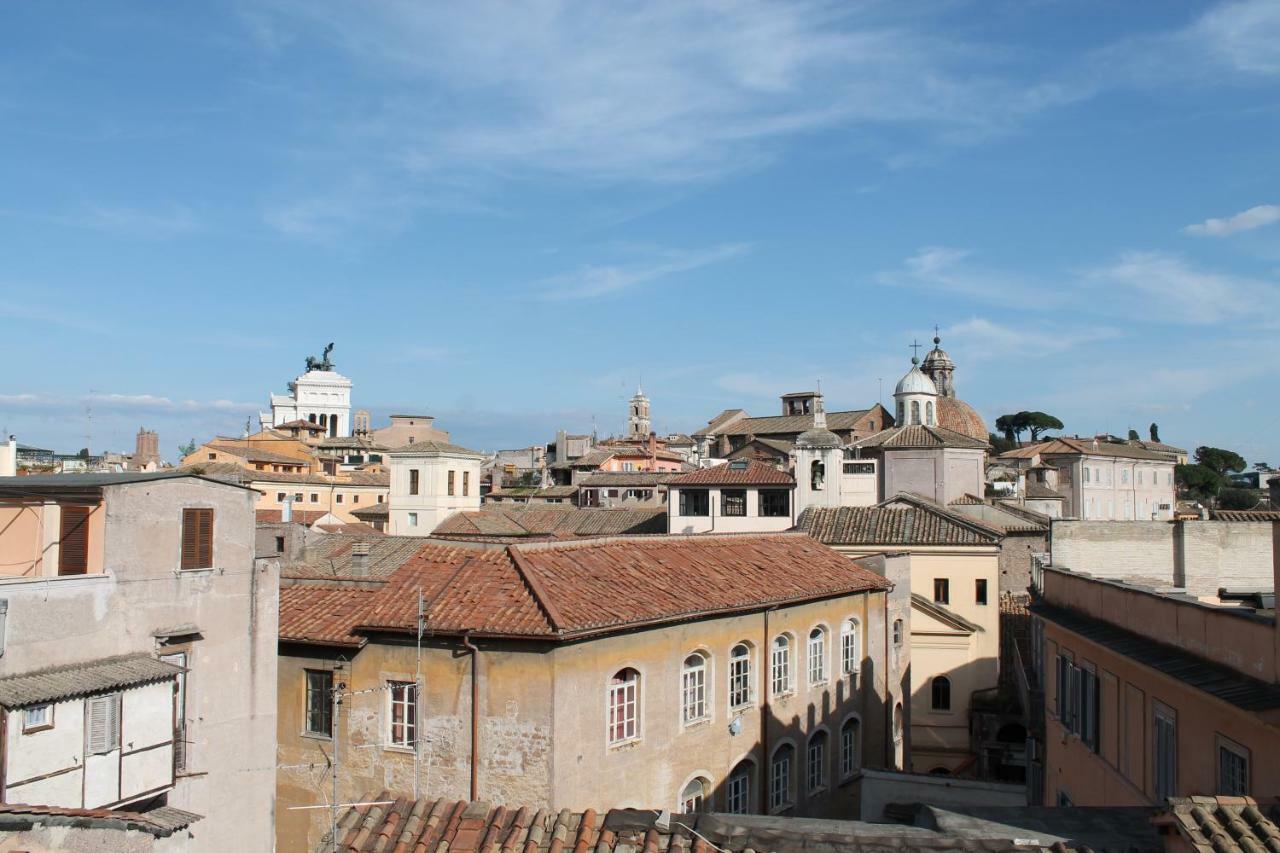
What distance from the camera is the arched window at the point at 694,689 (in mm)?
22859

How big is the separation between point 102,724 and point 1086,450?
85.7 m

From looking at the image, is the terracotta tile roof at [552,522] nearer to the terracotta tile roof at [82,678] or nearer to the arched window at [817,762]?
the arched window at [817,762]

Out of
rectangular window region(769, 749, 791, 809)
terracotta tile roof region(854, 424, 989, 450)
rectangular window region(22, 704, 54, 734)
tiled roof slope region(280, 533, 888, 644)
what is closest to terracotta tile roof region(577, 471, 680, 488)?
terracotta tile roof region(854, 424, 989, 450)

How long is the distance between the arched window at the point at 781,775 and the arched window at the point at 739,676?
1.90 meters

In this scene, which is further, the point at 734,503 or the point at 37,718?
the point at 734,503

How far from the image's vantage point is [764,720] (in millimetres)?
25062

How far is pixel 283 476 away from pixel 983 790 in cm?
6567

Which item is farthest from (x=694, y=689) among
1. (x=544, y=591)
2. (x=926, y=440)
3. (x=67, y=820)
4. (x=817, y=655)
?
(x=926, y=440)

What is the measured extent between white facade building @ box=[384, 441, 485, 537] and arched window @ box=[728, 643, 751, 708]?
137 feet

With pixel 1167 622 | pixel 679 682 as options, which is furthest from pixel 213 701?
pixel 1167 622

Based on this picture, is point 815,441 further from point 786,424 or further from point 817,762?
point 786,424

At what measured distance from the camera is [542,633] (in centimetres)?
1931

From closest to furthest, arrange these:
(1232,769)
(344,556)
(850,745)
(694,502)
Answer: (1232,769), (850,745), (344,556), (694,502)

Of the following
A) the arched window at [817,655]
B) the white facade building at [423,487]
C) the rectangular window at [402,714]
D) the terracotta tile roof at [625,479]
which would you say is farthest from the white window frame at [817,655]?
the terracotta tile roof at [625,479]
